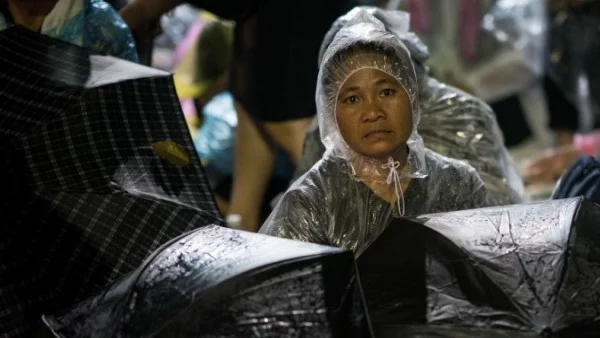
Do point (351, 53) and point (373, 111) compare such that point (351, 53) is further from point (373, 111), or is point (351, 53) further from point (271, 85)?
point (271, 85)

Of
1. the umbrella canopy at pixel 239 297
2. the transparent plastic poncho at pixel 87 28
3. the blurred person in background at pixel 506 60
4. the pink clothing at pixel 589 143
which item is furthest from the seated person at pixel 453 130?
the pink clothing at pixel 589 143

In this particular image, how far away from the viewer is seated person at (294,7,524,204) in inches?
165

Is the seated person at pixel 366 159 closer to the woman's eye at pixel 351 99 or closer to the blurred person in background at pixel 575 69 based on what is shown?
the woman's eye at pixel 351 99

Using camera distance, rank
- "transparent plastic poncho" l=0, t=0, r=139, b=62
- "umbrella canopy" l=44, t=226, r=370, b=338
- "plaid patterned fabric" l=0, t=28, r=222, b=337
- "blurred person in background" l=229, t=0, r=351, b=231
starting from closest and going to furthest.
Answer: "umbrella canopy" l=44, t=226, r=370, b=338, "plaid patterned fabric" l=0, t=28, r=222, b=337, "transparent plastic poncho" l=0, t=0, r=139, b=62, "blurred person in background" l=229, t=0, r=351, b=231

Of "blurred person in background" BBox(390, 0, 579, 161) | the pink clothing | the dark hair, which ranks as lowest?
the pink clothing

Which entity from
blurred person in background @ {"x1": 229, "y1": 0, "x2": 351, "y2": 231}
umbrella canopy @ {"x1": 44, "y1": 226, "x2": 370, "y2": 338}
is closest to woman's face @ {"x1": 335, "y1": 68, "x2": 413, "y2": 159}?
umbrella canopy @ {"x1": 44, "y1": 226, "x2": 370, "y2": 338}

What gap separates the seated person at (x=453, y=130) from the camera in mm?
4195

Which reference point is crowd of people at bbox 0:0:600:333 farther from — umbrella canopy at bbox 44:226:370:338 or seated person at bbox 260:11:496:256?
umbrella canopy at bbox 44:226:370:338

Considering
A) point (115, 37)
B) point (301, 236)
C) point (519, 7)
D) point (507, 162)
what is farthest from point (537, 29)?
point (301, 236)

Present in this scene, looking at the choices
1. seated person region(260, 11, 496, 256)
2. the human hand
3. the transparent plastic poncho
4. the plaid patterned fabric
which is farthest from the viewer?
the human hand

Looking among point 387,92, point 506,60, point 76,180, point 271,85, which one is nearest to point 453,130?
point 387,92

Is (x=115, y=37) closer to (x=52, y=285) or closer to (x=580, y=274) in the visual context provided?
(x=52, y=285)

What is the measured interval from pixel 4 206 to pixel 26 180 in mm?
117

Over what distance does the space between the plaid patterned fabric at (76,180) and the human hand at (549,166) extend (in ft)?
10.3
